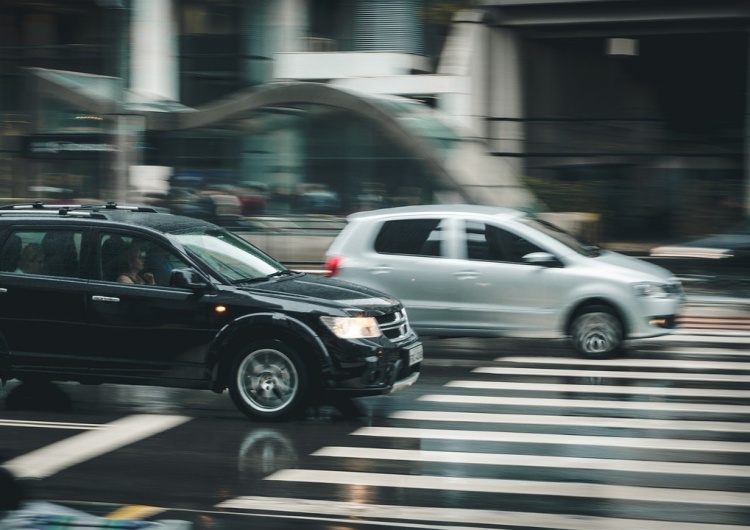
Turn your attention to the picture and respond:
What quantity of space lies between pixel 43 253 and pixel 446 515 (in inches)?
188

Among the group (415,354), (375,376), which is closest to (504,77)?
(415,354)

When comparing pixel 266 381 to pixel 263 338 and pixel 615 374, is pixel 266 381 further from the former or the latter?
pixel 615 374

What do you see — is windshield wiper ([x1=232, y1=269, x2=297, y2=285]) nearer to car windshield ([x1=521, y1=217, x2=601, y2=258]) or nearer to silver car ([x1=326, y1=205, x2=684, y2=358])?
silver car ([x1=326, y1=205, x2=684, y2=358])

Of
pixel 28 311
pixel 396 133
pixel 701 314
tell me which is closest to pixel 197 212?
A: pixel 396 133

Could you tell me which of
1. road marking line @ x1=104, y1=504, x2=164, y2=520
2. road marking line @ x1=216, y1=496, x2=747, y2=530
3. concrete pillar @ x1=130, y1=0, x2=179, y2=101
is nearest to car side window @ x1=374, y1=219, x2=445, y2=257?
road marking line @ x1=216, y1=496, x2=747, y2=530

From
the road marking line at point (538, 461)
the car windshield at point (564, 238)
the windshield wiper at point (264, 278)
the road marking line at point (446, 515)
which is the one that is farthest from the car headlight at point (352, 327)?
the car windshield at point (564, 238)

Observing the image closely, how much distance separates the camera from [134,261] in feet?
31.6

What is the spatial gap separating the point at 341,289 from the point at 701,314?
9.34m

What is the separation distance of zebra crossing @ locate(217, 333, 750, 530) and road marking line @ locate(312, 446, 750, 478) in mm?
12

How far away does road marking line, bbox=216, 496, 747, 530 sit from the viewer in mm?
6137

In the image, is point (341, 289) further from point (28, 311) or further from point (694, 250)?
point (694, 250)

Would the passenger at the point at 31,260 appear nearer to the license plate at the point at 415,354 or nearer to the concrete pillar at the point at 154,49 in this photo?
the license plate at the point at 415,354

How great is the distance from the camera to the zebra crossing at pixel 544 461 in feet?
21.1

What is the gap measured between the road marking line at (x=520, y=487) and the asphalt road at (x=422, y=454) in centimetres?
2
